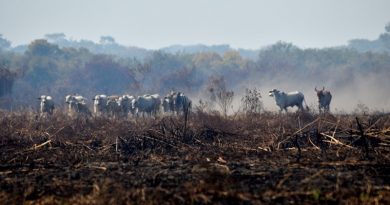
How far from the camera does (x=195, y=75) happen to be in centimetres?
6725

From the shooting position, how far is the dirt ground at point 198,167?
7637 millimetres

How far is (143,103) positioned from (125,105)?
1219 mm

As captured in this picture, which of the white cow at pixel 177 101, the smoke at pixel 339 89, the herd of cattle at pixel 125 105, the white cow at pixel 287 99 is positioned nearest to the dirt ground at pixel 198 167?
the white cow at pixel 287 99

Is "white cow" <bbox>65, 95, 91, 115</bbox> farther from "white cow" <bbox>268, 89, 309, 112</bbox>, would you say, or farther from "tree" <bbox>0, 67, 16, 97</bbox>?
"tree" <bbox>0, 67, 16, 97</bbox>

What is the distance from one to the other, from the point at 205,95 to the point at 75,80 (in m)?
19.5

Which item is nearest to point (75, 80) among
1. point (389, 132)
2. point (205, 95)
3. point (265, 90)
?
point (205, 95)

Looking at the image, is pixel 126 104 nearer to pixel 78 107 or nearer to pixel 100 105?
pixel 100 105

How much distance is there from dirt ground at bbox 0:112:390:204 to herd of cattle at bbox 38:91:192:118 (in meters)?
14.6

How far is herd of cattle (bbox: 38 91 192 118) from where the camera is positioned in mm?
31547

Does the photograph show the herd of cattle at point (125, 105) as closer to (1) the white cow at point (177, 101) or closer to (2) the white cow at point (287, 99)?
(1) the white cow at point (177, 101)

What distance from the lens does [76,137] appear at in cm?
1580

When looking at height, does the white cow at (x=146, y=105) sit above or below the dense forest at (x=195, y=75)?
below

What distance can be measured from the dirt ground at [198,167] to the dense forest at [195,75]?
109 feet

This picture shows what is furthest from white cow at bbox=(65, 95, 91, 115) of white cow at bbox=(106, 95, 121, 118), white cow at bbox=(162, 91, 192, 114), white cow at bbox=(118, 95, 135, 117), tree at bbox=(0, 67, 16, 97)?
tree at bbox=(0, 67, 16, 97)
